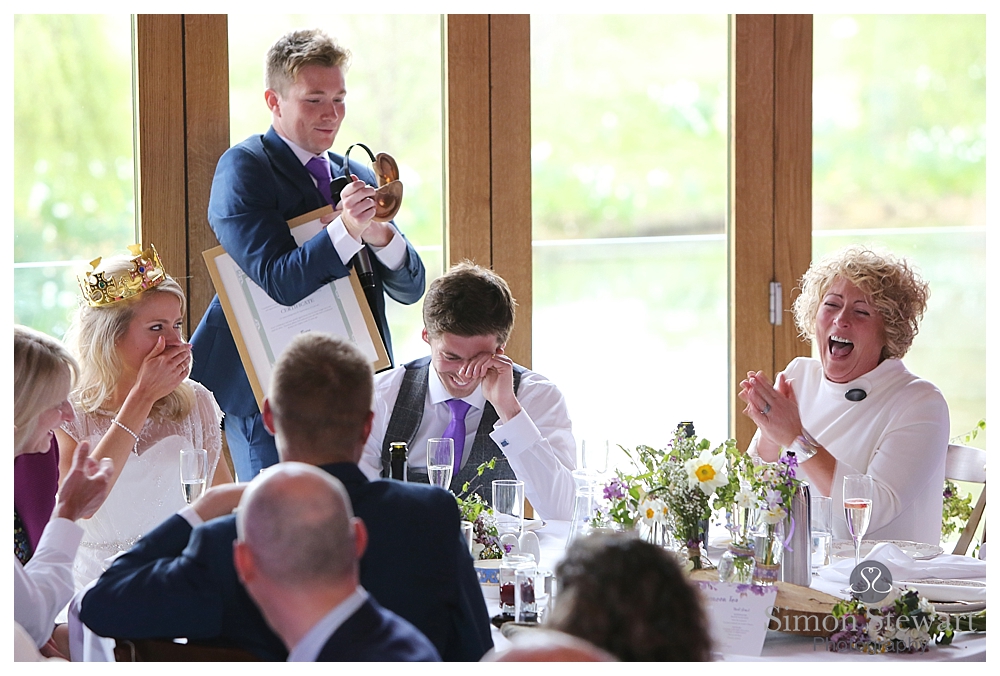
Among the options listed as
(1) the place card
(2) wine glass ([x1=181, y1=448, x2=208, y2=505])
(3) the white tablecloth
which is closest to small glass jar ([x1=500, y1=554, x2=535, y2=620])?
(3) the white tablecloth

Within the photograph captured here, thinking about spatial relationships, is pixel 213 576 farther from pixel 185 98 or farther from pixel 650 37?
pixel 650 37

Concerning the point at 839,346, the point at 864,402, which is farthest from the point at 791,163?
the point at 864,402

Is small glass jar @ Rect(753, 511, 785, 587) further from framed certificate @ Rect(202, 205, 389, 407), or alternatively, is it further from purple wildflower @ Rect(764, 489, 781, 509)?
framed certificate @ Rect(202, 205, 389, 407)

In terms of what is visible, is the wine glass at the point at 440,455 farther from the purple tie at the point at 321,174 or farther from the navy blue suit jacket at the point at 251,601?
the purple tie at the point at 321,174

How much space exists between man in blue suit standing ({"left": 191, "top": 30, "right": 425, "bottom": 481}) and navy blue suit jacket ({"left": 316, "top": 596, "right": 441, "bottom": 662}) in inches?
81.3

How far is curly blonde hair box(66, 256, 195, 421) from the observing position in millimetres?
2629

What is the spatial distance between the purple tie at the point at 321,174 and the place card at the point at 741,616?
7.11ft

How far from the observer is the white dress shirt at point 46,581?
5.70 feet

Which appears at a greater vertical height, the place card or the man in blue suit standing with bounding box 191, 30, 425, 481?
the man in blue suit standing with bounding box 191, 30, 425, 481

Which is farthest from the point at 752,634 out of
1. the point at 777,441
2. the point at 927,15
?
the point at 927,15

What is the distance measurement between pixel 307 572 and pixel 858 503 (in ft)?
4.45

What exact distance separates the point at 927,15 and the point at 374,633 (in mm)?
4062

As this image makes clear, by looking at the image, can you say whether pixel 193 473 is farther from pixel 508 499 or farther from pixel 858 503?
pixel 858 503

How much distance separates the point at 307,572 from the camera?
119 cm
